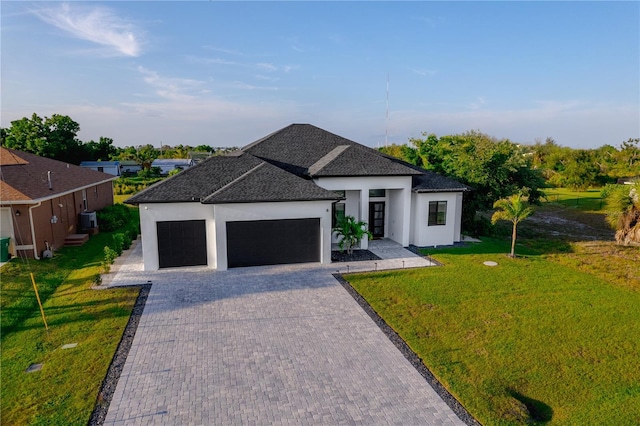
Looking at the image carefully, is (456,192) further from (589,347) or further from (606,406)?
(606,406)

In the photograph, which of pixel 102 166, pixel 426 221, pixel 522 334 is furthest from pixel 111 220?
pixel 102 166

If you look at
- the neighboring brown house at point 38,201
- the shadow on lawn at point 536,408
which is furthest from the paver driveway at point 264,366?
the neighboring brown house at point 38,201

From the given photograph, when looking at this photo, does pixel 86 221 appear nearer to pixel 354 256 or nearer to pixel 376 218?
pixel 354 256

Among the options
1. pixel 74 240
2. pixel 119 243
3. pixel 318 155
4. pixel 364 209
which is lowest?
pixel 74 240

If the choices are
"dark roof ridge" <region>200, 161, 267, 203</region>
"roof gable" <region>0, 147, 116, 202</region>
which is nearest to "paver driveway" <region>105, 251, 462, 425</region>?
"dark roof ridge" <region>200, 161, 267, 203</region>

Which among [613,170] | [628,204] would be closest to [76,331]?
[628,204]

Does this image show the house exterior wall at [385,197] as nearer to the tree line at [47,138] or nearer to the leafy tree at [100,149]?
the tree line at [47,138]
